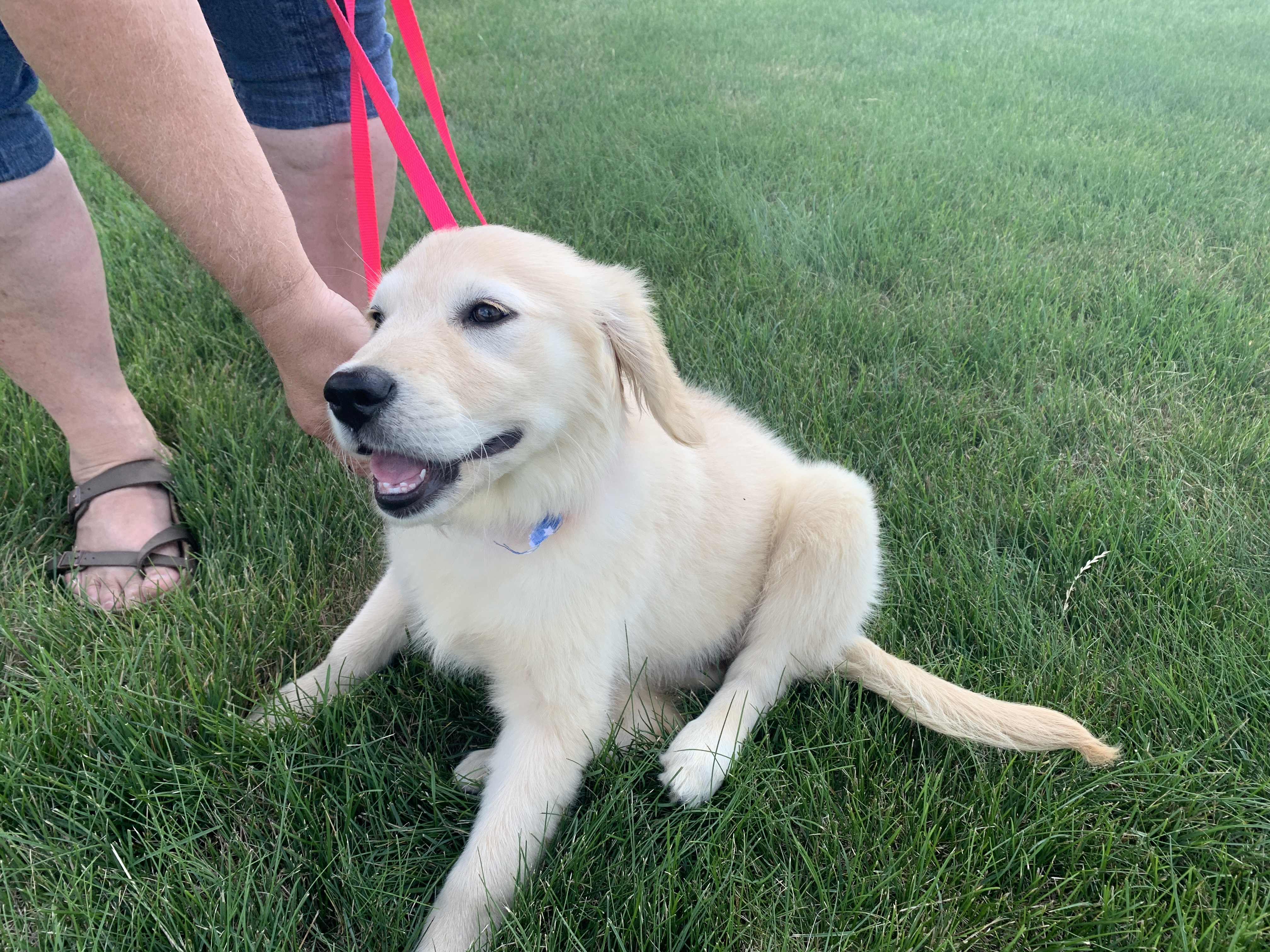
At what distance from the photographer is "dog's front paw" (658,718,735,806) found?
1.37 m

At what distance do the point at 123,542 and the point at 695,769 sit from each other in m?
1.45

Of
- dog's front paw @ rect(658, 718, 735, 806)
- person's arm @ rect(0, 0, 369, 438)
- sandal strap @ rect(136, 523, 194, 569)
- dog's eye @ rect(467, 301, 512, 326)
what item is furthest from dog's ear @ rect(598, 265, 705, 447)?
sandal strap @ rect(136, 523, 194, 569)

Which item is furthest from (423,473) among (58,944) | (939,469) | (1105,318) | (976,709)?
(1105,318)

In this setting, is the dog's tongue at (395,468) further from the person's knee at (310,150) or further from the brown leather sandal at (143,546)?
the person's knee at (310,150)

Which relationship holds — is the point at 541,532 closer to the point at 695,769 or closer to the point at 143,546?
the point at 695,769

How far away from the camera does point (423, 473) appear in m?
1.24

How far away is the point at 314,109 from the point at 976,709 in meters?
2.37

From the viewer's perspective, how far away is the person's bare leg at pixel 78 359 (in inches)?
68.2

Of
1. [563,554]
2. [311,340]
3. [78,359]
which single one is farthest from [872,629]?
A: [78,359]

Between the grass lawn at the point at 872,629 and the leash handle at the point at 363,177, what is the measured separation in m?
0.58

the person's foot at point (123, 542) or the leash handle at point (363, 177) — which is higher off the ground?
the leash handle at point (363, 177)

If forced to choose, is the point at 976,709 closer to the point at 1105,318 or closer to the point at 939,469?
the point at 939,469

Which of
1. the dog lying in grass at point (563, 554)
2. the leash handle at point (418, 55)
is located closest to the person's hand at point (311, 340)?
the dog lying in grass at point (563, 554)

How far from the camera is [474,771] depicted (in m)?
1.43
